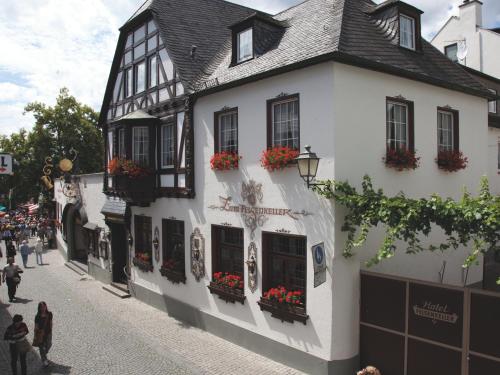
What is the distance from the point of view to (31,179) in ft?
119

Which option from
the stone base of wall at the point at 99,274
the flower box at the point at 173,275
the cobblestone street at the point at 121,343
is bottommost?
the cobblestone street at the point at 121,343

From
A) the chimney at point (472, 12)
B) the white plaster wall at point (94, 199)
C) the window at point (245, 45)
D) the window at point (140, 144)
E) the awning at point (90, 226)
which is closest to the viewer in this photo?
the window at point (245, 45)

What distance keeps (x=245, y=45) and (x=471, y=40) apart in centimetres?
1817

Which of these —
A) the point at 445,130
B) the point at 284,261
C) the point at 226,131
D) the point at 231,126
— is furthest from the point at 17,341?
the point at 445,130

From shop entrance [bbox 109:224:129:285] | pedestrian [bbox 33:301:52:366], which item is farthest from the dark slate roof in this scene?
shop entrance [bbox 109:224:129:285]

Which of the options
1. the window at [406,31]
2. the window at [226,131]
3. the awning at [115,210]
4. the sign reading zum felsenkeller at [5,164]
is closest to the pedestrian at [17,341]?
the window at [226,131]

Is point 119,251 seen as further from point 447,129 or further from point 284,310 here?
point 447,129

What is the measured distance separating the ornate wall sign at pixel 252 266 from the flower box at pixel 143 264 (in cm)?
545

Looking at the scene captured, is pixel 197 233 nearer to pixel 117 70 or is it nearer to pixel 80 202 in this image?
pixel 117 70

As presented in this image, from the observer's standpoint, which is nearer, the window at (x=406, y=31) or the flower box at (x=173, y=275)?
the window at (x=406, y=31)

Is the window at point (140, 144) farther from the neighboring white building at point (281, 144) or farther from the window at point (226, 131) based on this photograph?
the window at point (226, 131)

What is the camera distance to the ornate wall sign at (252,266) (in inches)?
410

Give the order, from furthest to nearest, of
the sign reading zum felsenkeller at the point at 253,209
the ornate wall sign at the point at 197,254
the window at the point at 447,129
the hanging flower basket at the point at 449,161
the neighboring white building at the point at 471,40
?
the neighboring white building at the point at 471,40 < the ornate wall sign at the point at 197,254 < the window at the point at 447,129 < the hanging flower basket at the point at 449,161 < the sign reading zum felsenkeller at the point at 253,209

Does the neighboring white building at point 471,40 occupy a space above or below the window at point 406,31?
above
